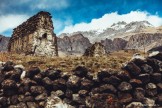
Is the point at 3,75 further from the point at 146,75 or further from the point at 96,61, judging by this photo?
the point at 146,75

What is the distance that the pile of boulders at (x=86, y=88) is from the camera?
14672 mm

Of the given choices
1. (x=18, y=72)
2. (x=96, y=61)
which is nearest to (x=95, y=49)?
(x=96, y=61)

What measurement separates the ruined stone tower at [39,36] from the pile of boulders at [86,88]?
1766 centimetres

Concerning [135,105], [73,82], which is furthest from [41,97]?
[135,105]

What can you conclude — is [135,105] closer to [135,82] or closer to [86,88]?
[135,82]

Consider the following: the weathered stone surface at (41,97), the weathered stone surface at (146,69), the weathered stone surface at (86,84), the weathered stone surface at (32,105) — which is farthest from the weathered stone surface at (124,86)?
the weathered stone surface at (32,105)

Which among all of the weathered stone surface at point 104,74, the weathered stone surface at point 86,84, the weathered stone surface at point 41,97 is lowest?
the weathered stone surface at point 41,97

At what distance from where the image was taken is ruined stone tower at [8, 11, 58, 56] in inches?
1341

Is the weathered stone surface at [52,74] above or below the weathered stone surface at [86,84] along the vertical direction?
above

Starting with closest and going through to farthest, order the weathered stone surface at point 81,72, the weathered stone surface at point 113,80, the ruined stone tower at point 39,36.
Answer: the weathered stone surface at point 113,80, the weathered stone surface at point 81,72, the ruined stone tower at point 39,36

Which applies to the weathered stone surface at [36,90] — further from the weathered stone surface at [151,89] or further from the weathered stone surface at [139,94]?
the weathered stone surface at [151,89]

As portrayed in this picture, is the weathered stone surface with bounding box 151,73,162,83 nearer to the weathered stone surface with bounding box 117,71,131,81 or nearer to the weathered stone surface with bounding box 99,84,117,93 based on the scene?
the weathered stone surface with bounding box 117,71,131,81

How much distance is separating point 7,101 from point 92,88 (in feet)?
13.9

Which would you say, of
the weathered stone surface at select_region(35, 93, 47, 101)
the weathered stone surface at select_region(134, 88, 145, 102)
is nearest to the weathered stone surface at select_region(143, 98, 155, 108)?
the weathered stone surface at select_region(134, 88, 145, 102)
